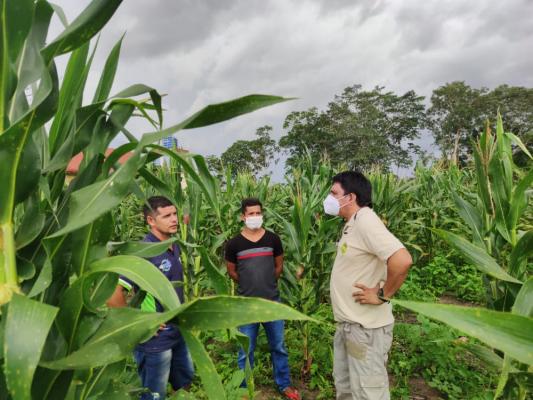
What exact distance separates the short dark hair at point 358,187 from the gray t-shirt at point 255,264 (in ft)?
3.38

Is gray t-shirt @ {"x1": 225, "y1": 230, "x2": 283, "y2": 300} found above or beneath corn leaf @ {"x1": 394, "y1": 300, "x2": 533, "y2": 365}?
beneath

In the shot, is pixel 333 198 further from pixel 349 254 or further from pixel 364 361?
pixel 364 361

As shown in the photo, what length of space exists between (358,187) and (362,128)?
34.1 meters

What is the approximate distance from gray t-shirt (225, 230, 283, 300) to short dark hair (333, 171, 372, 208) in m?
1.03

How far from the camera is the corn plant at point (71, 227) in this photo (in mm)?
656

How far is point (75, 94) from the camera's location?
2.97 feet

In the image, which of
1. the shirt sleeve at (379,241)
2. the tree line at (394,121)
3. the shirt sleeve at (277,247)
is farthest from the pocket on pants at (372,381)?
the tree line at (394,121)

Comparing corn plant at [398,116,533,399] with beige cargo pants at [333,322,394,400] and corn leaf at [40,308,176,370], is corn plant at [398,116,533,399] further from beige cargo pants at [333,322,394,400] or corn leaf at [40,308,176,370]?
corn leaf at [40,308,176,370]

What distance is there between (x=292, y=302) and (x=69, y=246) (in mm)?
3048

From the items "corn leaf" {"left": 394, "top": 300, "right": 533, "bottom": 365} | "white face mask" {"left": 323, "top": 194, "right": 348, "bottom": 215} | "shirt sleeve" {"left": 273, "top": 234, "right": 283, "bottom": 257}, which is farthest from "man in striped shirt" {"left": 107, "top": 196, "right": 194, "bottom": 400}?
"corn leaf" {"left": 394, "top": 300, "right": 533, "bottom": 365}

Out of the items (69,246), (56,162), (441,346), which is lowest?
(441,346)

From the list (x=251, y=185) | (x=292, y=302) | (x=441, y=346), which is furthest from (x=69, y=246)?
(x=251, y=185)

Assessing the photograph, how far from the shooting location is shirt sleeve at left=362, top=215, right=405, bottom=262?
2309 millimetres

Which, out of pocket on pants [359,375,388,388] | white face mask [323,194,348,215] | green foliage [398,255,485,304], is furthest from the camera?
green foliage [398,255,485,304]
